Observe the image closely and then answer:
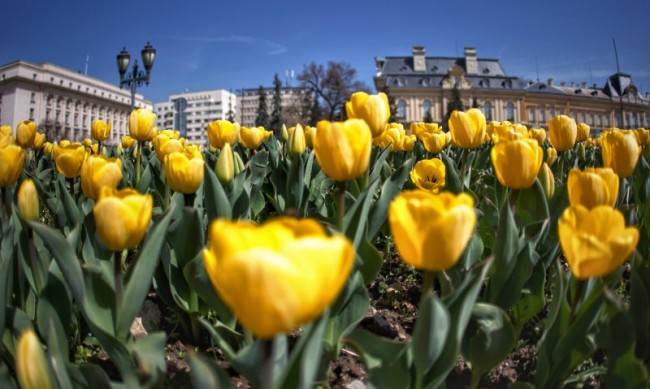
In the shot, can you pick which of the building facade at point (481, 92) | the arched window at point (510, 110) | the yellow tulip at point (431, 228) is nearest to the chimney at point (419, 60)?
the building facade at point (481, 92)

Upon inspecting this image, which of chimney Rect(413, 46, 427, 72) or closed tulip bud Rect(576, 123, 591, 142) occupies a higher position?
chimney Rect(413, 46, 427, 72)

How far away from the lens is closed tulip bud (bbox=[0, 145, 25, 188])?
3.81 feet

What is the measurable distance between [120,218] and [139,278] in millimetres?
136

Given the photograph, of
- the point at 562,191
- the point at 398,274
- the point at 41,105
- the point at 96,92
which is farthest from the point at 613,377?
the point at 96,92

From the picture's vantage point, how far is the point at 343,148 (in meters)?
0.85

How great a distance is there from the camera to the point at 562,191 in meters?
1.48

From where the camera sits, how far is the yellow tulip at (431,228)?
1.97 feet

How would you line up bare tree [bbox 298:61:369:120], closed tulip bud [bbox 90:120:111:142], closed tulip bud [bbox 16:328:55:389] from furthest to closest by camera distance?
bare tree [bbox 298:61:369:120], closed tulip bud [bbox 90:120:111:142], closed tulip bud [bbox 16:328:55:389]

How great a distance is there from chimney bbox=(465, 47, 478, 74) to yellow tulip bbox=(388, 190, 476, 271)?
207ft

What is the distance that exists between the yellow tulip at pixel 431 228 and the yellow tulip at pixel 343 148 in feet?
0.79

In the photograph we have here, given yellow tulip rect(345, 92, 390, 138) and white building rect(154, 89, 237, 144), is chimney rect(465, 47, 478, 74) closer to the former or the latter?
white building rect(154, 89, 237, 144)

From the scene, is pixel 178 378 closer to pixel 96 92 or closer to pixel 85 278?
pixel 85 278

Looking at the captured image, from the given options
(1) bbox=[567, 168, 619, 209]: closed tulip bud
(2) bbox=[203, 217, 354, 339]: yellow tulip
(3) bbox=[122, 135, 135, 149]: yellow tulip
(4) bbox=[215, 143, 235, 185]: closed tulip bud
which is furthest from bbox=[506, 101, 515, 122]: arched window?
(2) bbox=[203, 217, 354, 339]: yellow tulip

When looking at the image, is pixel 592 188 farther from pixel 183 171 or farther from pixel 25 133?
pixel 25 133
